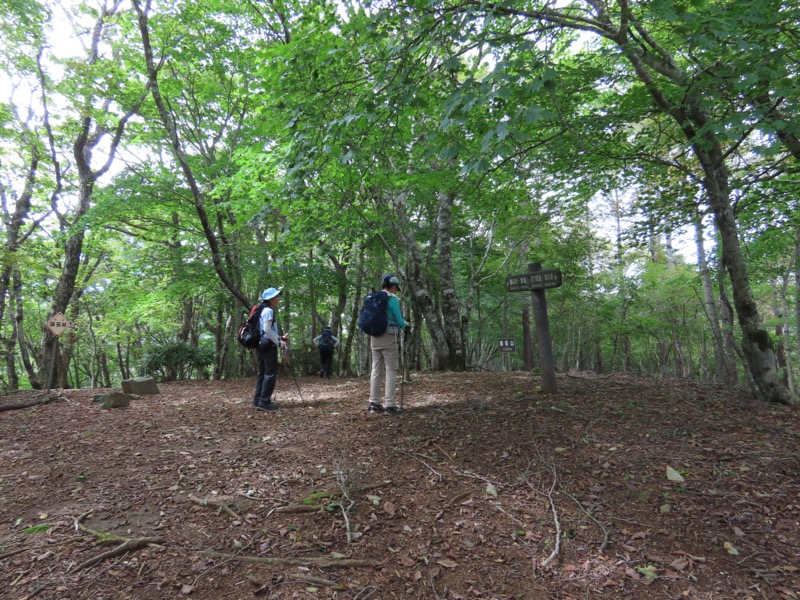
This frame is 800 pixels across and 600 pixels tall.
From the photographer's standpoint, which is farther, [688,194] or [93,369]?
[93,369]

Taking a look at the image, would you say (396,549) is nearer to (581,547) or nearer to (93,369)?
(581,547)

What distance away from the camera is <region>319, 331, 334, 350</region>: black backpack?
442 inches

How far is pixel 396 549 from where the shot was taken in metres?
2.65

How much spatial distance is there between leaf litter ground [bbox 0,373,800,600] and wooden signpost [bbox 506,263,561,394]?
2.30 ft

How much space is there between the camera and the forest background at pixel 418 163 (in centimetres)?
363

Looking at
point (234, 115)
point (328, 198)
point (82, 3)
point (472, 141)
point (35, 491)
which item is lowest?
point (35, 491)

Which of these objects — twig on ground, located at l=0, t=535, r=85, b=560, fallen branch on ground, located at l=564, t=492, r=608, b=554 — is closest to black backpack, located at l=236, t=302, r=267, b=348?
twig on ground, located at l=0, t=535, r=85, b=560

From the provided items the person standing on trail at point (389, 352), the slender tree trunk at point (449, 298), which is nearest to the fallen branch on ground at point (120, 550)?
the person standing on trail at point (389, 352)

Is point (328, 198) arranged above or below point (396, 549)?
above

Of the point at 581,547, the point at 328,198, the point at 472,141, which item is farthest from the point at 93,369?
the point at 581,547

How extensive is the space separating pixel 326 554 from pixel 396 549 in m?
0.47

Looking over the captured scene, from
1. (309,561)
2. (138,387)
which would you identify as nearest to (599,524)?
(309,561)

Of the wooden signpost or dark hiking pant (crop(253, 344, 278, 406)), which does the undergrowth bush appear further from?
the wooden signpost

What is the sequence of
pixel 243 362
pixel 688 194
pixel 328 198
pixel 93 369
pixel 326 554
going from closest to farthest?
pixel 326 554, pixel 328 198, pixel 688 194, pixel 243 362, pixel 93 369
